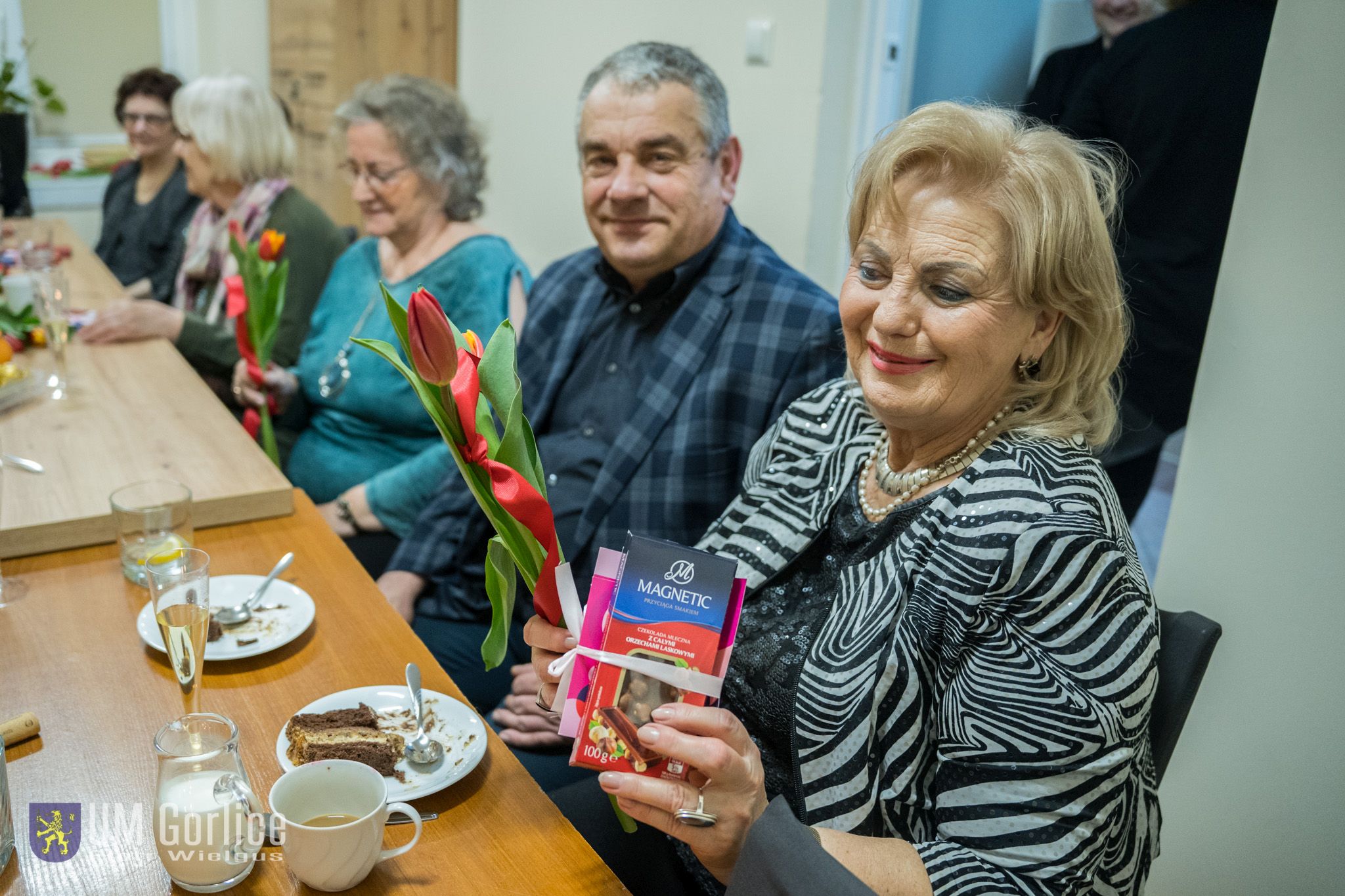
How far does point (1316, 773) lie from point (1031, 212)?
0.84 metres

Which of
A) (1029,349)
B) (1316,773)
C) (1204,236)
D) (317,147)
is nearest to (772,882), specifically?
(1029,349)

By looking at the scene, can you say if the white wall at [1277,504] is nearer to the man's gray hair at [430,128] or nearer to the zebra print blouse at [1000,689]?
the zebra print blouse at [1000,689]

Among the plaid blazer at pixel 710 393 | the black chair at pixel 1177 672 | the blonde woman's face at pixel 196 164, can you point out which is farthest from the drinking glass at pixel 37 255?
the black chair at pixel 1177 672

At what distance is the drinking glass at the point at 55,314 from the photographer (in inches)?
84.4

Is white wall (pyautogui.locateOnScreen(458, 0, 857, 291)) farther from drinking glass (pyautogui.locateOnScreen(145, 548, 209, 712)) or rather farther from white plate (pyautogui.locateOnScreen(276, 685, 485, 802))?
drinking glass (pyautogui.locateOnScreen(145, 548, 209, 712))

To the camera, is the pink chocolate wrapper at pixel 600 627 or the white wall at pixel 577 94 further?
the white wall at pixel 577 94

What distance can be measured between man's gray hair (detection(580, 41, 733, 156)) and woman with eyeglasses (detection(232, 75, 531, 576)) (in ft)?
2.12

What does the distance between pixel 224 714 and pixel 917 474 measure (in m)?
0.82

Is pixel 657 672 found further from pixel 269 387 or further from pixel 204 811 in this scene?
pixel 269 387

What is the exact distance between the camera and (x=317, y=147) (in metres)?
4.16

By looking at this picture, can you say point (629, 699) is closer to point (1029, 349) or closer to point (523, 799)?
point (523, 799)

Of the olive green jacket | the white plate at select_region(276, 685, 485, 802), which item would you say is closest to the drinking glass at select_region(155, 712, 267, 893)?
the white plate at select_region(276, 685, 485, 802)

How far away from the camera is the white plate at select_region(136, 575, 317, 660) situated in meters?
1.22

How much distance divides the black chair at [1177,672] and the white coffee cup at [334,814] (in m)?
0.73
